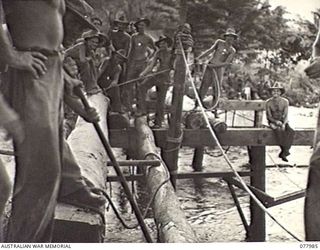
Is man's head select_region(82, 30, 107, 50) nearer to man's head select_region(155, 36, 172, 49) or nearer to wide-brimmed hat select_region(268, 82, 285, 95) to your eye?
man's head select_region(155, 36, 172, 49)

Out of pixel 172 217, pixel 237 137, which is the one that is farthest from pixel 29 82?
pixel 237 137

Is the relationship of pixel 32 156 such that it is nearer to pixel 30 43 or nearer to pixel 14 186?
pixel 14 186

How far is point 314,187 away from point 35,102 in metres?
0.86

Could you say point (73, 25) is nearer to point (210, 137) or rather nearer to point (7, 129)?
point (7, 129)

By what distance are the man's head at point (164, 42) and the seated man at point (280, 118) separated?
340mm

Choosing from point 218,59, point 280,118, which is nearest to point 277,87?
point 280,118

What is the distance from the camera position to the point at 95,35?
70.8 inches

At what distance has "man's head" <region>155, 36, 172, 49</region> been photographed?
1.88 m

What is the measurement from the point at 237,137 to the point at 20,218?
0.75m

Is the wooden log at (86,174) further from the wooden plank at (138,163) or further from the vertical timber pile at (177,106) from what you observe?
the vertical timber pile at (177,106)

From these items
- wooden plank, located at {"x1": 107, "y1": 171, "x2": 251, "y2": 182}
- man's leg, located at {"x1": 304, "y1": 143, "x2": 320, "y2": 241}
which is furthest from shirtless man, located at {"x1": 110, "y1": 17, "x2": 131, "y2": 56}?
man's leg, located at {"x1": 304, "y1": 143, "x2": 320, "y2": 241}

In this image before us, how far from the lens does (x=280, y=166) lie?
79.0 inches

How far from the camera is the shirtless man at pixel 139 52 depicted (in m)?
1.86

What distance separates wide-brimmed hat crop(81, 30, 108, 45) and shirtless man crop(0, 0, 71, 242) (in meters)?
0.17
